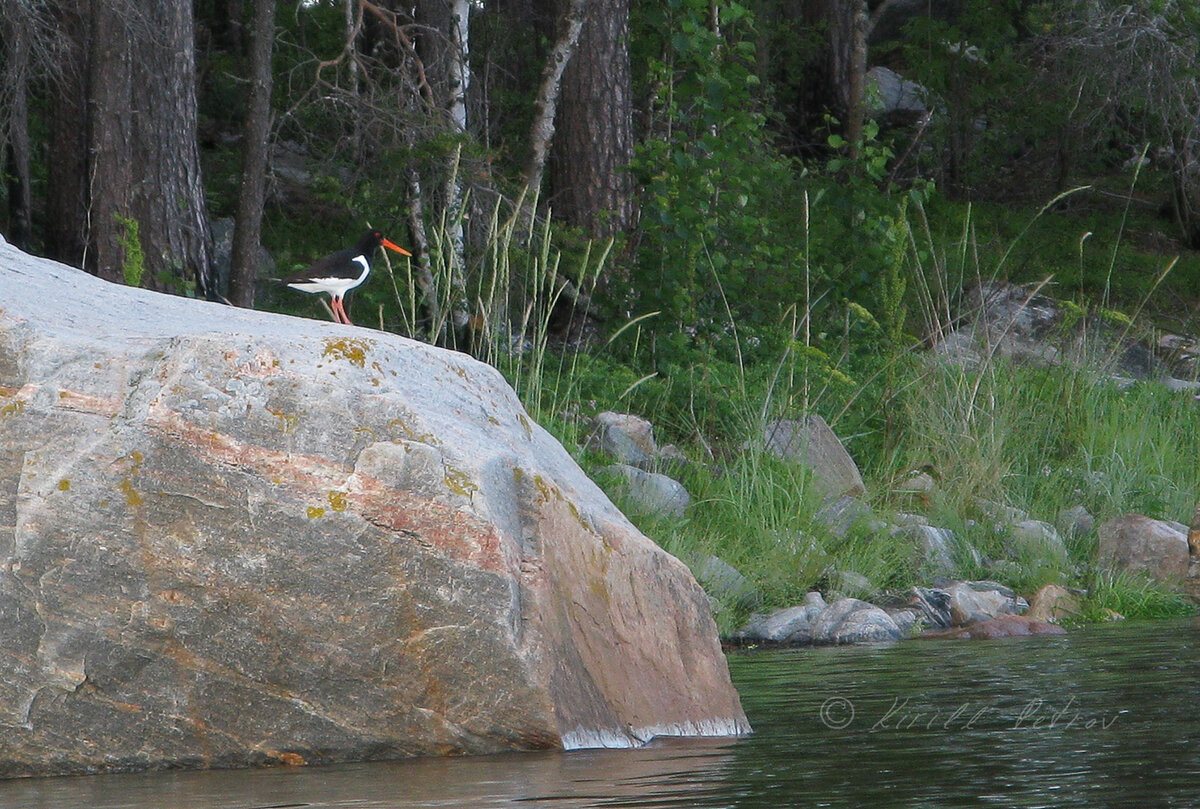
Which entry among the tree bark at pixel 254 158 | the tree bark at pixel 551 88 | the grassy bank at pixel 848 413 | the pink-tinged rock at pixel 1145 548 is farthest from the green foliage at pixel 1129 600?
the tree bark at pixel 254 158

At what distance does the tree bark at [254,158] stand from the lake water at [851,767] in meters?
4.88

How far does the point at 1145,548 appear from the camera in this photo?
7180 millimetres

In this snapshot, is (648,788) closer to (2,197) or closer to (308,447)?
(308,447)

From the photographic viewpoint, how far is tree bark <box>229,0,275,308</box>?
8336 millimetres

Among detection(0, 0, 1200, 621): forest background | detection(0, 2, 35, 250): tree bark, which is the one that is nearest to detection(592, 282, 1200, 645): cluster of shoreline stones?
detection(0, 0, 1200, 621): forest background

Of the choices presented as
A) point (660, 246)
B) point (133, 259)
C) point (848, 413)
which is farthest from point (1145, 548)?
point (133, 259)

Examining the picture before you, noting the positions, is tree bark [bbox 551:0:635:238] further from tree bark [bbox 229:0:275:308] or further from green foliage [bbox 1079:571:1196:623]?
green foliage [bbox 1079:571:1196:623]

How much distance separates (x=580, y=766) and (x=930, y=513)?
4669 millimetres

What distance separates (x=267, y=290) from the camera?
11.8 metres

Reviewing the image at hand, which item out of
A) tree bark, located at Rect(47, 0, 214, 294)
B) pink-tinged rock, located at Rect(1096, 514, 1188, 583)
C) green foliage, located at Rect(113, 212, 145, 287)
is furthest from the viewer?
tree bark, located at Rect(47, 0, 214, 294)

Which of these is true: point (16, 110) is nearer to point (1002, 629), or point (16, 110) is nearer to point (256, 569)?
point (1002, 629)

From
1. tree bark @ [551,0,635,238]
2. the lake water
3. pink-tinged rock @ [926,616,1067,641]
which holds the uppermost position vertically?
tree bark @ [551,0,635,238]

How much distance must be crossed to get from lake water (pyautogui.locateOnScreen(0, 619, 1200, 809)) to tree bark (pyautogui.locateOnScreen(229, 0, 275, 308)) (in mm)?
4876

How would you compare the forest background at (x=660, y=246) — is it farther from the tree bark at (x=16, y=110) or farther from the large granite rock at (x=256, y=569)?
the large granite rock at (x=256, y=569)
